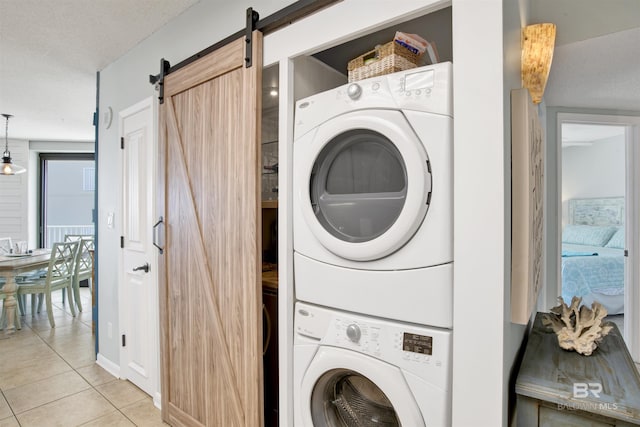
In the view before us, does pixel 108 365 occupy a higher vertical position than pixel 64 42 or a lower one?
lower

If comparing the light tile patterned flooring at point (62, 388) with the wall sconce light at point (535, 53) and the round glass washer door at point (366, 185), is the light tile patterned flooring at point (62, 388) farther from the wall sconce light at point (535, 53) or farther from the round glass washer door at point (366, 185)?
the wall sconce light at point (535, 53)

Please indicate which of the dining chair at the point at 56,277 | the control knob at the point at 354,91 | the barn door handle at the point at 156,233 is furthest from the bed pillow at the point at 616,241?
the dining chair at the point at 56,277

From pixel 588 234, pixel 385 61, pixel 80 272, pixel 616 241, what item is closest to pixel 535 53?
pixel 385 61

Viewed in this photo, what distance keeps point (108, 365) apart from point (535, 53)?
3720mm

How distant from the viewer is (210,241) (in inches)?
75.9

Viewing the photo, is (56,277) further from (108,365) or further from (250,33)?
(250,33)

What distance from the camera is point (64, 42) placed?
2652 millimetres

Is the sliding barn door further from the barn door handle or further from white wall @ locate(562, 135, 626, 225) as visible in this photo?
white wall @ locate(562, 135, 626, 225)

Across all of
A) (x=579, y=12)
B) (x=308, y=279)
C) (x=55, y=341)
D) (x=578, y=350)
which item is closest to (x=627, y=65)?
(x=579, y=12)

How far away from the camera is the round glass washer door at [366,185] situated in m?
1.20

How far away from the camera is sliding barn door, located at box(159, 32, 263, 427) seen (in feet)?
5.59

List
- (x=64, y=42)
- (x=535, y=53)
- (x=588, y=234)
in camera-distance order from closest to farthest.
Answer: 1. (x=535, y=53)
2. (x=64, y=42)
3. (x=588, y=234)

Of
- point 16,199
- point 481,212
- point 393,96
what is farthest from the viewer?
point 16,199

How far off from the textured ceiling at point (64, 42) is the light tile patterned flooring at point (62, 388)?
8.52ft
